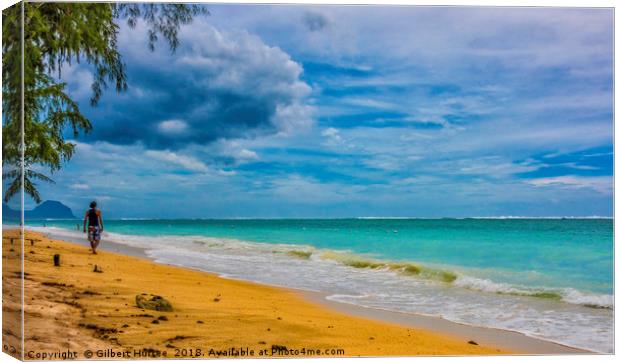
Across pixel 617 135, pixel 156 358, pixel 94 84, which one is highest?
pixel 94 84

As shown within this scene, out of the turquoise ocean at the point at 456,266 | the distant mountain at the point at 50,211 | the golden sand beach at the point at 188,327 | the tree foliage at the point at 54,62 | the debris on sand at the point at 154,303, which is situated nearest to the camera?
the golden sand beach at the point at 188,327

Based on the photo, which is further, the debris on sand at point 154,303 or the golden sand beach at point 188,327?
the debris on sand at point 154,303

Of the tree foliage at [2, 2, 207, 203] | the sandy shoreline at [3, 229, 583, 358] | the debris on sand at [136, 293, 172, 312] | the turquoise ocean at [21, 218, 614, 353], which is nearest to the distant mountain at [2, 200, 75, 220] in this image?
the tree foliage at [2, 2, 207, 203]

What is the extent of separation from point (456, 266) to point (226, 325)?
4.43 metres

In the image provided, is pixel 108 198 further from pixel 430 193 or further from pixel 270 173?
pixel 430 193

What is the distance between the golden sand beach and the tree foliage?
0.86 metres

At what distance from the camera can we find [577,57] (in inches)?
207

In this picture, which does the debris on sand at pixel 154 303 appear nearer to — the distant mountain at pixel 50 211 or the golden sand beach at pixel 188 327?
the golden sand beach at pixel 188 327

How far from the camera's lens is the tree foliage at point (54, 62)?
16.1 ft

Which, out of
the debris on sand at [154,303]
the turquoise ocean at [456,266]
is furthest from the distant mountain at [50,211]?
the debris on sand at [154,303]

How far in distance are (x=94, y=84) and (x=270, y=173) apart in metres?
1.73

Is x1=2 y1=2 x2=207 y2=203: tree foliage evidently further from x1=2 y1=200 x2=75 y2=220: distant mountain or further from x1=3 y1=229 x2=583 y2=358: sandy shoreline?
x1=3 y1=229 x2=583 y2=358: sandy shoreline

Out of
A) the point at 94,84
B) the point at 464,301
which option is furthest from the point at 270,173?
the point at 464,301

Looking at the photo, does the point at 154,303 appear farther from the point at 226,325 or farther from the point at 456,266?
the point at 456,266
